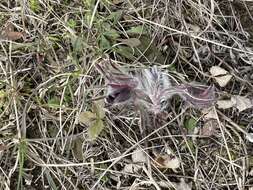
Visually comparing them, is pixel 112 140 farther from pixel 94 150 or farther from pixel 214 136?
pixel 214 136

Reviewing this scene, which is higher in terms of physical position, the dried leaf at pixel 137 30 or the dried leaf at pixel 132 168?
the dried leaf at pixel 137 30

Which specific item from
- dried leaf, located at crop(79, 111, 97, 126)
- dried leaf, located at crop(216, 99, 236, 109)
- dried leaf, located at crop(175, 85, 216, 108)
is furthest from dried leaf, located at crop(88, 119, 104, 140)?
dried leaf, located at crop(216, 99, 236, 109)

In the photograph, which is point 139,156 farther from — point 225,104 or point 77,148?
point 225,104

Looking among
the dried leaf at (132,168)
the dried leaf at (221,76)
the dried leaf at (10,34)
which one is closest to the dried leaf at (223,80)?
the dried leaf at (221,76)

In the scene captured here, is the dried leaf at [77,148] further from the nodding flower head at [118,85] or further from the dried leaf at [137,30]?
the dried leaf at [137,30]

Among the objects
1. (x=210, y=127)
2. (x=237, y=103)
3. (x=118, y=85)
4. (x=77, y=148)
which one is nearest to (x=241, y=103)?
(x=237, y=103)

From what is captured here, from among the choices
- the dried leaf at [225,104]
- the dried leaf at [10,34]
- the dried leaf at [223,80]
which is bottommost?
the dried leaf at [225,104]

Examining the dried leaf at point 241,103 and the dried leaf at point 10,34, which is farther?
the dried leaf at point 10,34
